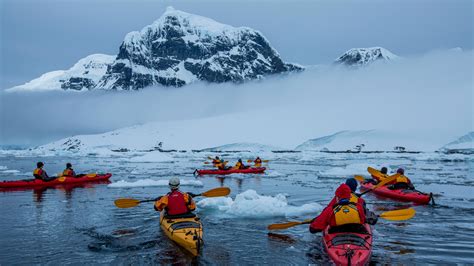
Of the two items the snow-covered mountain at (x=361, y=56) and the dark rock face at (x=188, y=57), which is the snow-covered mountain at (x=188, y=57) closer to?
the dark rock face at (x=188, y=57)

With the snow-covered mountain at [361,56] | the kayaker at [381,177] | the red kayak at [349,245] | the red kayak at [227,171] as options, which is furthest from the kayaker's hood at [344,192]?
the snow-covered mountain at [361,56]

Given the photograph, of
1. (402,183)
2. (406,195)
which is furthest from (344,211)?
(402,183)

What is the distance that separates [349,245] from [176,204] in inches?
122

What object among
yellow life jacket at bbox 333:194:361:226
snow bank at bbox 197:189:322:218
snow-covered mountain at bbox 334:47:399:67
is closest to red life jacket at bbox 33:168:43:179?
snow bank at bbox 197:189:322:218

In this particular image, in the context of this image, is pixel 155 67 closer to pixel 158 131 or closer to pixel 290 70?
pixel 290 70

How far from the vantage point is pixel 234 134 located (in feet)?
238

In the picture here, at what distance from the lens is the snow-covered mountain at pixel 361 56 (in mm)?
168500

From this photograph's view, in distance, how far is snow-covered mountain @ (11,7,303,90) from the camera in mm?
164250

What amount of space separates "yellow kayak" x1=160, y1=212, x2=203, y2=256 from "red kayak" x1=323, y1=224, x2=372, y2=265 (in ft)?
6.44

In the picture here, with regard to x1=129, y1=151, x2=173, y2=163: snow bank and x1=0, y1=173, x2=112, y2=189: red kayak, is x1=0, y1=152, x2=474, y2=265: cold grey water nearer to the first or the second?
x1=0, y1=173, x2=112, y2=189: red kayak

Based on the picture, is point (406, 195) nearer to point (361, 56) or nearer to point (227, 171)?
point (227, 171)

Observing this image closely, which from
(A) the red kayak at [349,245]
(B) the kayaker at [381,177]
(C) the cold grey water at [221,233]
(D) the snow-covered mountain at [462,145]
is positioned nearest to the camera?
(A) the red kayak at [349,245]

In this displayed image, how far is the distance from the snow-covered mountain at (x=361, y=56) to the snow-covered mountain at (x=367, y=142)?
11435 centimetres

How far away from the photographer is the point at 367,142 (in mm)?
55469
